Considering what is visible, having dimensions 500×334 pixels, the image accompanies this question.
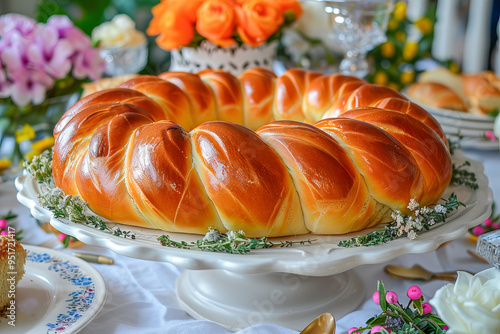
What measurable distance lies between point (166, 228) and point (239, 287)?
0.51 feet

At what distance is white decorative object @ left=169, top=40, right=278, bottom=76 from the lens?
4.02 feet

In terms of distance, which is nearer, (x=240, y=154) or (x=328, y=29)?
(x=240, y=154)

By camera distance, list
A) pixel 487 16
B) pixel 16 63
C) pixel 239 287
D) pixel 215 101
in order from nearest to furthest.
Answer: pixel 239 287, pixel 215 101, pixel 16 63, pixel 487 16

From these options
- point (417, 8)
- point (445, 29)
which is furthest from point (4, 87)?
point (445, 29)

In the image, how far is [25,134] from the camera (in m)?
1.08

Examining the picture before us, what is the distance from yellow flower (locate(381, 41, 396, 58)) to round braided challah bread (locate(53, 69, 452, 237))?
2.87 ft

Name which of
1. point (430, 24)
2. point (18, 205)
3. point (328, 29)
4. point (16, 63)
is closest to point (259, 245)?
point (18, 205)

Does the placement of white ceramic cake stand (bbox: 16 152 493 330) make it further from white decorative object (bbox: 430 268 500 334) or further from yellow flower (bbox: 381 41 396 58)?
yellow flower (bbox: 381 41 396 58)

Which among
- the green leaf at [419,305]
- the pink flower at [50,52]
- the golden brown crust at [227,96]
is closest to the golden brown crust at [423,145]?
the green leaf at [419,305]

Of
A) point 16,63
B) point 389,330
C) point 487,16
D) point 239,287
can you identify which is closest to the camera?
point 389,330

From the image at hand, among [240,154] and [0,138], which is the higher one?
[240,154]

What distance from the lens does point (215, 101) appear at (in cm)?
96

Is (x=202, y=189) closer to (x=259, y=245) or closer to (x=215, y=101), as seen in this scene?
(x=259, y=245)

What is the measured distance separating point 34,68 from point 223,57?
1.32ft
